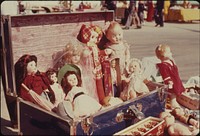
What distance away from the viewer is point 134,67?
81.9 inches

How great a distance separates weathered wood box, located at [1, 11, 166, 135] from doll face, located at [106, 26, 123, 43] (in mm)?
173

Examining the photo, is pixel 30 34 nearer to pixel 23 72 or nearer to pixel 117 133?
pixel 23 72

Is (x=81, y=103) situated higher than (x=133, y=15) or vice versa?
(x=133, y=15)

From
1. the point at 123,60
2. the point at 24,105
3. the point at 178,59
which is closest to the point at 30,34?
the point at 24,105

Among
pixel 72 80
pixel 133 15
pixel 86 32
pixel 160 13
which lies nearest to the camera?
pixel 72 80

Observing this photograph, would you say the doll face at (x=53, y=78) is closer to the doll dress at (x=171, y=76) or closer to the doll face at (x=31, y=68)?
the doll face at (x=31, y=68)

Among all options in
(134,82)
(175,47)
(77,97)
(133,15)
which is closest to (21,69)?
(77,97)

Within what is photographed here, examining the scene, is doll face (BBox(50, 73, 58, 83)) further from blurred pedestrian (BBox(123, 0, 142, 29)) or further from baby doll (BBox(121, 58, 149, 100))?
blurred pedestrian (BBox(123, 0, 142, 29))

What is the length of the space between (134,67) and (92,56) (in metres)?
0.28

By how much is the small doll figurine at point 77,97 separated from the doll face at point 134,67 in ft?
1.33

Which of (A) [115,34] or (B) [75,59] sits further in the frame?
(A) [115,34]

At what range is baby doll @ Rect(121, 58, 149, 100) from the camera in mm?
1959

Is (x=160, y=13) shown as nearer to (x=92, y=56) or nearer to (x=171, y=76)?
(x=171, y=76)

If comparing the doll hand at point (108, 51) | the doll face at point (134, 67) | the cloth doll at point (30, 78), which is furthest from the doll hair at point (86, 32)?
the cloth doll at point (30, 78)
